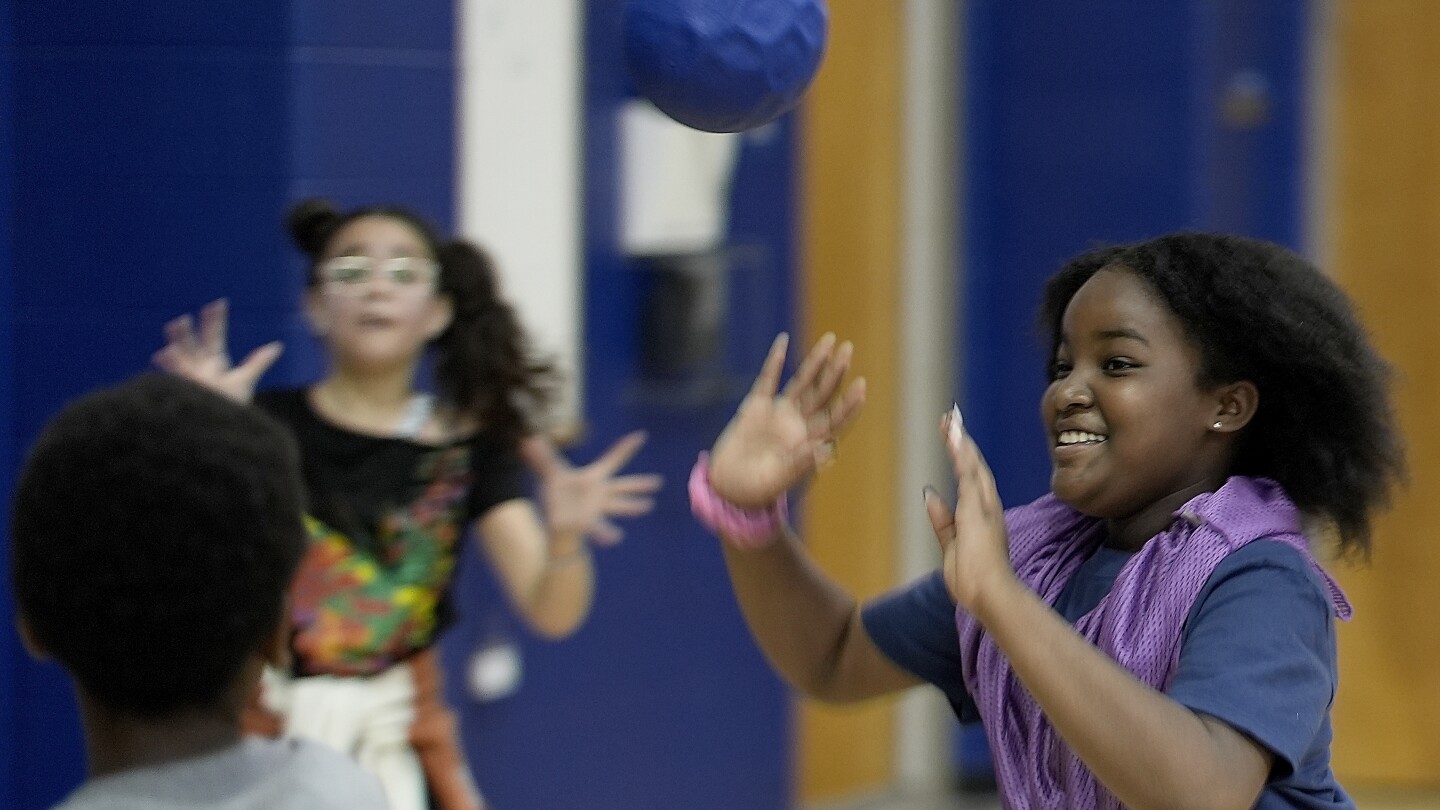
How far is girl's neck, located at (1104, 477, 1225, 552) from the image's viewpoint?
213 centimetres

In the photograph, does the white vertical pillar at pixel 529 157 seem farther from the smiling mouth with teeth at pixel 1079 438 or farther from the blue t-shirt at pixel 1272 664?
the blue t-shirt at pixel 1272 664

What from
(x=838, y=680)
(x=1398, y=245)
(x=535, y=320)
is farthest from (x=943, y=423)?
(x=1398, y=245)

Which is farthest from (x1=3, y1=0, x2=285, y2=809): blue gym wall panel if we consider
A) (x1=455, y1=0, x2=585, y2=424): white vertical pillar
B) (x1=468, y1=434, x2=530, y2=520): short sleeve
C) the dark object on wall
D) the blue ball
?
the blue ball

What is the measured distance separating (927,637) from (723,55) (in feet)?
2.44

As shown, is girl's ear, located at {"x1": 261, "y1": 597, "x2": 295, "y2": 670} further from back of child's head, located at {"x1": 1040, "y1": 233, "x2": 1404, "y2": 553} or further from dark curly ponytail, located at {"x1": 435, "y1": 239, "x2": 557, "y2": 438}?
dark curly ponytail, located at {"x1": 435, "y1": 239, "x2": 557, "y2": 438}

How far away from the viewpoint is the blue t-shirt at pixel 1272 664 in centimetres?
183

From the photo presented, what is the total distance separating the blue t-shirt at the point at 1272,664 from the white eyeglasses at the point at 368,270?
155 centimetres

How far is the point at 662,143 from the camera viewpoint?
4441 mm

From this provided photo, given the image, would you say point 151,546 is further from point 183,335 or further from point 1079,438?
point 183,335

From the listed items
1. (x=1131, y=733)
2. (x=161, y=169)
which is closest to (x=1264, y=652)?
(x=1131, y=733)

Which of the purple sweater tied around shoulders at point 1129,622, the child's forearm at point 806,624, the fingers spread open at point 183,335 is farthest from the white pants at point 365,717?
the purple sweater tied around shoulders at point 1129,622

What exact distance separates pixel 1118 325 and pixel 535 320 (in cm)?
226

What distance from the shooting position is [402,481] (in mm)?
3158

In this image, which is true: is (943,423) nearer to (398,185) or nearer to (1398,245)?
(398,185)
